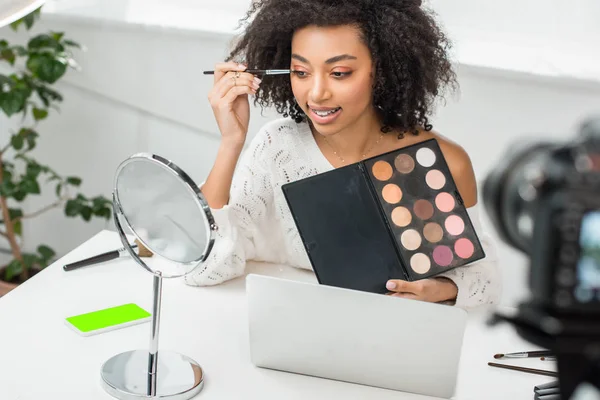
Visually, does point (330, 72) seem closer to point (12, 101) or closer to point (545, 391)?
point (545, 391)

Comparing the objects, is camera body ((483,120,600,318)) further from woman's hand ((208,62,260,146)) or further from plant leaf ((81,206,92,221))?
plant leaf ((81,206,92,221))

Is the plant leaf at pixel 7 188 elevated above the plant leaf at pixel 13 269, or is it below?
above

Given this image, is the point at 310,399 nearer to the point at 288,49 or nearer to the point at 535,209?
the point at 535,209

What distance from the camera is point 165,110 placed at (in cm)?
225

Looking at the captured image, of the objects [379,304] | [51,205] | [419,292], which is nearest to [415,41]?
[419,292]

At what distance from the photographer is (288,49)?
1.35 m

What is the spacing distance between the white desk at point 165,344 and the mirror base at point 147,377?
1 cm

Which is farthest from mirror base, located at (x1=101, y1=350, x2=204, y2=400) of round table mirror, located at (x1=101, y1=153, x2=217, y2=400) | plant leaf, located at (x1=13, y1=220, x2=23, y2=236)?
plant leaf, located at (x1=13, y1=220, x2=23, y2=236)

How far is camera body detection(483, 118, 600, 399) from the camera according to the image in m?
0.54

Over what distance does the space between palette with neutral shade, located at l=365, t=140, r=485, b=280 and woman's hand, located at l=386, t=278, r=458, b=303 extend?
0.9 inches

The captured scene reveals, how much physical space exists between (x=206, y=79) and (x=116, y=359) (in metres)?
1.30

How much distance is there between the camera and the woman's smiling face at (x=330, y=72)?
1232 millimetres

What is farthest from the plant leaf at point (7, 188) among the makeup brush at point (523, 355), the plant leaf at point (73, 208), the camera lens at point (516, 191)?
the camera lens at point (516, 191)

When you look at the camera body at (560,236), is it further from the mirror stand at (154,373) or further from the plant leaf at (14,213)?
the plant leaf at (14,213)
